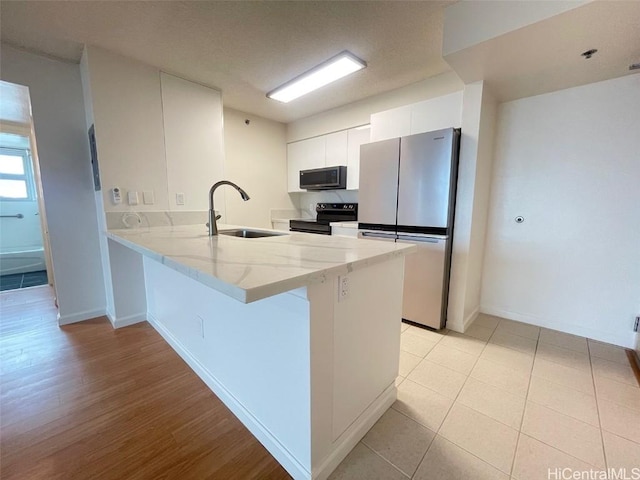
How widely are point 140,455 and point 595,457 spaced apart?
2073mm

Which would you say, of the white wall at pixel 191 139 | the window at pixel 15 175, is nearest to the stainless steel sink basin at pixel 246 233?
the white wall at pixel 191 139

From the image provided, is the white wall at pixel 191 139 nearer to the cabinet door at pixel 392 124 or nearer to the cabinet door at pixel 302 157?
the cabinet door at pixel 302 157

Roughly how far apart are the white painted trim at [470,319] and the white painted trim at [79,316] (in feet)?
11.7

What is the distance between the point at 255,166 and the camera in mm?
3791

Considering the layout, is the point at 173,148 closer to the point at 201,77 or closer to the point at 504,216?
the point at 201,77

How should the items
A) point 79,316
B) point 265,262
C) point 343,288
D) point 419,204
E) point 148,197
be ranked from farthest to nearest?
point 79,316
point 148,197
point 419,204
point 343,288
point 265,262

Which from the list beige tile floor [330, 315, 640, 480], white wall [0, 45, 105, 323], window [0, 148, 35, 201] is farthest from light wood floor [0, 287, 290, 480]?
window [0, 148, 35, 201]

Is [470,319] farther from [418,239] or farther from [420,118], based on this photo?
[420,118]

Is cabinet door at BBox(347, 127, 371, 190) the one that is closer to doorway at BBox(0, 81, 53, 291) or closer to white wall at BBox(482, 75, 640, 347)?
white wall at BBox(482, 75, 640, 347)

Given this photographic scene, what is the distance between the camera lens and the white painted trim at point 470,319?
2.39 metres

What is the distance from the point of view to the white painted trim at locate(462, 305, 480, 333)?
2393mm

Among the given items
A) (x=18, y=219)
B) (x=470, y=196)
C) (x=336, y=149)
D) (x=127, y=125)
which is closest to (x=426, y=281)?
(x=470, y=196)

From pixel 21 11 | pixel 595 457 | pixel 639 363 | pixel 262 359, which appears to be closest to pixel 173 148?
pixel 21 11

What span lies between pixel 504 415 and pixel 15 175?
765 cm
